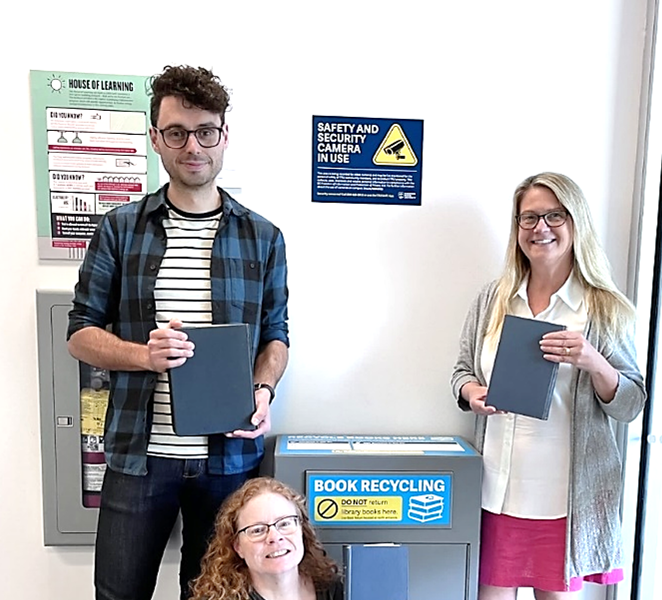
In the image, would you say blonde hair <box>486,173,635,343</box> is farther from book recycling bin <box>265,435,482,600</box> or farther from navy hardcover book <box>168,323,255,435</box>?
navy hardcover book <box>168,323,255,435</box>

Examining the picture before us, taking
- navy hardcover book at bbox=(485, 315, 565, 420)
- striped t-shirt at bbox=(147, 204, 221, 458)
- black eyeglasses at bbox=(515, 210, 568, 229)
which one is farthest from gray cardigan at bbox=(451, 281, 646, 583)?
striped t-shirt at bbox=(147, 204, 221, 458)

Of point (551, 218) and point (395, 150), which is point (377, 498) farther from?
point (395, 150)

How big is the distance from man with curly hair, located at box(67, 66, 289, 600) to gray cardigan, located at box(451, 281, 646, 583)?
81 cm

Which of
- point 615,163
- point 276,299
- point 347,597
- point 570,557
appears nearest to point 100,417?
A: point 276,299

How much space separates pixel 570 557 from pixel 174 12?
182 cm

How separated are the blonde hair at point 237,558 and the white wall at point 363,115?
1.22 feet

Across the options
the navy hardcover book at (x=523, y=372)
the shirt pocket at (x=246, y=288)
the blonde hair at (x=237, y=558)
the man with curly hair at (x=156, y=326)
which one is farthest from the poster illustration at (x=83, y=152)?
the navy hardcover book at (x=523, y=372)

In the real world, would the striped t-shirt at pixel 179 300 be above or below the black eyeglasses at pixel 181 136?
below

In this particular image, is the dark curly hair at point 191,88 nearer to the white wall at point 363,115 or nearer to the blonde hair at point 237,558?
the white wall at point 363,115

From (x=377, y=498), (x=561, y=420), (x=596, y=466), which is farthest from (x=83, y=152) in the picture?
(x=596, y=466)

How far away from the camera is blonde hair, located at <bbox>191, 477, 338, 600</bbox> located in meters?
1.41

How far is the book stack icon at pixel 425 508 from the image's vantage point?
5.33 ft

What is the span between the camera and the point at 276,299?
161 centimetres

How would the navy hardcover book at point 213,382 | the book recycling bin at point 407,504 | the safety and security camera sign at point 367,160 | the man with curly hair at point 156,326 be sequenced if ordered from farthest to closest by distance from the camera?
the safety and security camera sign at point 367,160, the book recycling bin at point 407,504, the man with curly hair at point 156,326, the navy hardcover book at point 213,382
